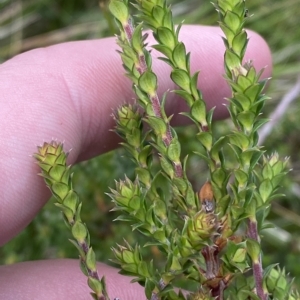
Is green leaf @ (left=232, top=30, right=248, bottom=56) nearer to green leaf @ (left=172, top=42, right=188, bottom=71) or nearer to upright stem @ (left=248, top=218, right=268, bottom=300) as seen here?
green leaf @ (left=172, top=42, right=188, bottom=71)

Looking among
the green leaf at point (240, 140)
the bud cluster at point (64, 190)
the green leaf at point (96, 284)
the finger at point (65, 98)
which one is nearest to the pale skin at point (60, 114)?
the finger at point (65, 98)

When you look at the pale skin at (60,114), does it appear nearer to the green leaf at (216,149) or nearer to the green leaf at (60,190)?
the green leaf at (60,190)

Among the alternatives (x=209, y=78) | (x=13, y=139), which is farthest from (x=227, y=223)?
(x=209, y=78)

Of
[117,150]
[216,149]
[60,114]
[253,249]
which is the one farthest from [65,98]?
[253,249]

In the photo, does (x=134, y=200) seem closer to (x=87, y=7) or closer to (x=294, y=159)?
(x=294, y=159)

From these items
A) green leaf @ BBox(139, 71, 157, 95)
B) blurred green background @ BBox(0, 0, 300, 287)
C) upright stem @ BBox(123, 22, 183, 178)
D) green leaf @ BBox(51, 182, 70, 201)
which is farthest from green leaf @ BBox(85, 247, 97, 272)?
blurred green background @ BBox(0, 0, 300, 287)
